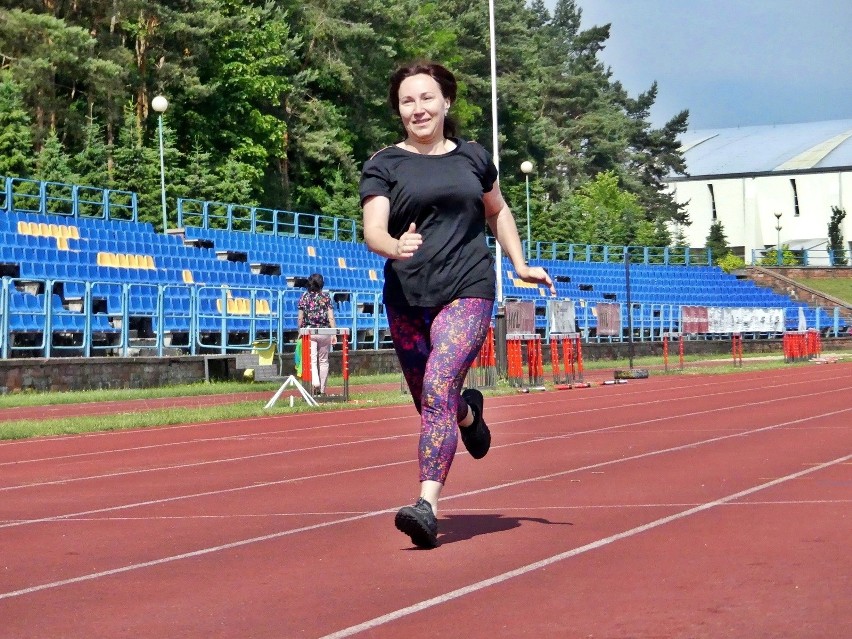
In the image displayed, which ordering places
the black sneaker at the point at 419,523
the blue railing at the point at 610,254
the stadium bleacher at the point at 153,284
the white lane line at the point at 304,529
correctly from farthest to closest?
1. the blue railing at the point at 610,254
2. the stadium bleacher at the point at 153,284
3. the black sneaker at the point at 419,523
4. the white lane line at the point at 304,529

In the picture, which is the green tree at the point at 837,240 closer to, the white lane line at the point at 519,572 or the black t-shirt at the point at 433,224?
the white lane line at the point at 519,572

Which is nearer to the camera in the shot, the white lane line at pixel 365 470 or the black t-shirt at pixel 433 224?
the black t-shirt at pixel 433 224

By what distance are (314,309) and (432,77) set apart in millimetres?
15605

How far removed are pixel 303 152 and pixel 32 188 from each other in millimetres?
25597

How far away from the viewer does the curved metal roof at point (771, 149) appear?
122 meters

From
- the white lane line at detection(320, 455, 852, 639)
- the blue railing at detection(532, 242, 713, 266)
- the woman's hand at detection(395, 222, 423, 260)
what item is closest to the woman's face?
the woman's hand at detection(395, 222, 423, 260)

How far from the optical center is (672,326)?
53.2 meters

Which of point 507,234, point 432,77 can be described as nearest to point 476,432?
point 507,234

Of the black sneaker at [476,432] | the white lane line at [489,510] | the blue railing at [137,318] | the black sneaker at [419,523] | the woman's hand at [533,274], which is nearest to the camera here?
the black sneaker at [419,523]

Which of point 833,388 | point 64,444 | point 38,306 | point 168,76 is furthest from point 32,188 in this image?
point 64,444

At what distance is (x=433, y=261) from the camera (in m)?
7.26

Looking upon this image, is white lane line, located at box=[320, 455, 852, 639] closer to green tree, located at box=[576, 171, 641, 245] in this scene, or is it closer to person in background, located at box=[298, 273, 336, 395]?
person in background, located at box=[298, 273, 336, 395]

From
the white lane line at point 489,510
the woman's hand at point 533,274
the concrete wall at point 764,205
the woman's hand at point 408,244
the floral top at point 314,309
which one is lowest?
the white lane line at point 489,510

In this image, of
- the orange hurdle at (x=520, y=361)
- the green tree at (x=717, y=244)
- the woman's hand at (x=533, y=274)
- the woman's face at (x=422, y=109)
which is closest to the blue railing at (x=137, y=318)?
the orange hurdle at (x=520, y=361)
